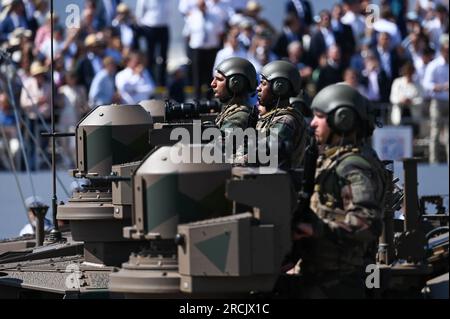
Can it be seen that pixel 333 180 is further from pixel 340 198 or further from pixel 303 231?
pixel 303 231

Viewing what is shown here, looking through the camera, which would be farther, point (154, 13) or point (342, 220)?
point (154, 13)

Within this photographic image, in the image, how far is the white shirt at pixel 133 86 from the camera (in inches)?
741

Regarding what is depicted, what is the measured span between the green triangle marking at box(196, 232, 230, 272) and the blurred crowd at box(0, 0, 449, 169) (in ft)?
36.6

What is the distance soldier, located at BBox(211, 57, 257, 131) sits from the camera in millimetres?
10836

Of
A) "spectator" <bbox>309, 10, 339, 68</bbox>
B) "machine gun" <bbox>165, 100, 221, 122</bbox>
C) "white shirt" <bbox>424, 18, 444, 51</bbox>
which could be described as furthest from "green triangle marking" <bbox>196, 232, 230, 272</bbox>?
"white shirt" <bbox>424, 18, 444, 51</bbox>

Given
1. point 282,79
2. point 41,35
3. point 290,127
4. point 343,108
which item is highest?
point 41,35

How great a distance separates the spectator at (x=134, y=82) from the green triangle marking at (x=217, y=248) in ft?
38.0

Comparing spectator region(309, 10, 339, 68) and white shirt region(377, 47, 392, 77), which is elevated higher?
spectator region(309, 10, 339, 68)

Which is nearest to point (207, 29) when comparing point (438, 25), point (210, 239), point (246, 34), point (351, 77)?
point (246, 34)

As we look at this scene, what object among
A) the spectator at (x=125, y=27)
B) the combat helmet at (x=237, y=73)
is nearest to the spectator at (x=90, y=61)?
Answer: the spectator at (x=125, y=27)

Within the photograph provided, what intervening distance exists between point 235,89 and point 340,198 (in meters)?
3.35

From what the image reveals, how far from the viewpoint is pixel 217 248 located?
730 cm

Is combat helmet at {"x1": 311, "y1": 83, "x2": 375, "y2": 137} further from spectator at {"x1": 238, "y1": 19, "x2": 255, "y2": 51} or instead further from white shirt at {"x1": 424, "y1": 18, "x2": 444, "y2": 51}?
white shirt at {"x1": 424, "y1": 18, "x2": 444, "y2": 51}

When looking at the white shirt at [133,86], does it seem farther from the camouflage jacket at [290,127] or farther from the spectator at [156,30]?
the camouflage jacket at [290,127]
